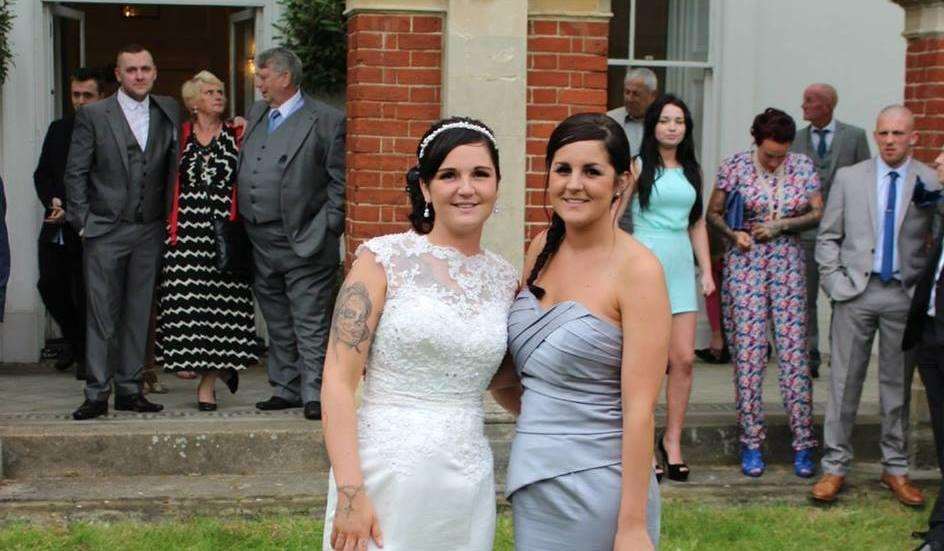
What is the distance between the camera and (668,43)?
1186 centimetres

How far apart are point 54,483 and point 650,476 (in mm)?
4644

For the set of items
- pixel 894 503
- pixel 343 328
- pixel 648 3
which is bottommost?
pixel 894 503

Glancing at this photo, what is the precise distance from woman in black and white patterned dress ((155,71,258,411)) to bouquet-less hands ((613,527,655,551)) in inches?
201

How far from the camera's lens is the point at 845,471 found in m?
8.52

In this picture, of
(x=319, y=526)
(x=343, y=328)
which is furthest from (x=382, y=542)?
(x=319, y=526)

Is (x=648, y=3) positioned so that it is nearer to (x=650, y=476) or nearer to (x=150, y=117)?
(x=150, y=117)

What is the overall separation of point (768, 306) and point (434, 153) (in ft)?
14.8

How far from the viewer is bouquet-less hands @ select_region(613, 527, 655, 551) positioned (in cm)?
439

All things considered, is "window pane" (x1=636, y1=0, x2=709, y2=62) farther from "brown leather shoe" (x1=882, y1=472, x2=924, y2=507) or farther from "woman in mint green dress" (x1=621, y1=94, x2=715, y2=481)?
"brown leather shoe" (x1=882, y1=472, x2=924, y2=507)

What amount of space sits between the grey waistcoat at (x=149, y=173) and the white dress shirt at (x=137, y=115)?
23 mm

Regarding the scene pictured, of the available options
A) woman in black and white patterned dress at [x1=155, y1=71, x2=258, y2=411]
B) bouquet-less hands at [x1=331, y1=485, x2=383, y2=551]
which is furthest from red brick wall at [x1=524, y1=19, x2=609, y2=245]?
bouquet-less hands at [x1=331, y1=485, x2=383, y2=551]

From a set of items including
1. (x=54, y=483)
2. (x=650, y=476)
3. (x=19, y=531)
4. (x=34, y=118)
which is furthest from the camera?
(x=34, y=118)

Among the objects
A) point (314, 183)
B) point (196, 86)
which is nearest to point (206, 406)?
point (314, 183)

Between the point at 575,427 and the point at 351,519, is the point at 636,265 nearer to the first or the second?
the point at 575,427
